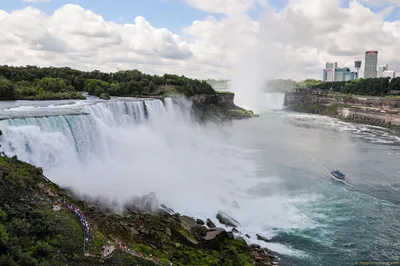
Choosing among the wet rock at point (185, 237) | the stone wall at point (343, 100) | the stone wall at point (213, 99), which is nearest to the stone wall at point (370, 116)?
the stone wall at point (343, 100)

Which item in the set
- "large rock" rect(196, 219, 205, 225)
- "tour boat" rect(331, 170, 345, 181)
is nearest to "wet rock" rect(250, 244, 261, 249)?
"large rock" rect(196, 219, 205, 225)

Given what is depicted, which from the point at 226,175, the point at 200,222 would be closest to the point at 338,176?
the point at 226,175

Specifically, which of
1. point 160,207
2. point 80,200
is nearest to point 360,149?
point 160,207

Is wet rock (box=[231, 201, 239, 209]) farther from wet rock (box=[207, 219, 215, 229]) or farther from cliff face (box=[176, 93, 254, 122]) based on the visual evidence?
cliff face (box=[176, 93, 254, 122])

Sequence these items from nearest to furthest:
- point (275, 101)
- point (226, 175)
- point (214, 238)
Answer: point (214, 238) → point (226, 175) → point (275, 101)

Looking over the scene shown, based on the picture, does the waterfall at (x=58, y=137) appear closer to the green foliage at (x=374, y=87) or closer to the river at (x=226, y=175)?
the river at (x=226, y=175)

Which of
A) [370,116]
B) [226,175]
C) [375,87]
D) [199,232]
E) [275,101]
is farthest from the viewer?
[275,101]

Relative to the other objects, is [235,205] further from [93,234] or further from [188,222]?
[93,234]
